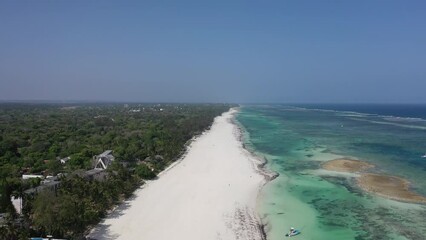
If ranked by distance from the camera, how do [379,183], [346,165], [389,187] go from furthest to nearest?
[346,165] < [379,183] < [389,187]

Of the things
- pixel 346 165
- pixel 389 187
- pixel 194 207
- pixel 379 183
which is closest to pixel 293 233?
pixel 194 207

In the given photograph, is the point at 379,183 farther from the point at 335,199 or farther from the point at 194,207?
the point at 194,207

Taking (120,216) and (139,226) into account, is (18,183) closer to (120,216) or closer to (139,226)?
(120,216)

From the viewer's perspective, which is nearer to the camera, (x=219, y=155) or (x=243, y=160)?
(x=243, y=160)

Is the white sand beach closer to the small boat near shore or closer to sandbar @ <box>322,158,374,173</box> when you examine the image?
the small boat near shore

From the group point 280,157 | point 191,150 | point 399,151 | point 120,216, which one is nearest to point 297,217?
point 120,216

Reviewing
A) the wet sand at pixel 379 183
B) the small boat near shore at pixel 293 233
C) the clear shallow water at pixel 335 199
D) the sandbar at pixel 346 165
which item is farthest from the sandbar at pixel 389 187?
the small boat near shore at pixel 293 233
